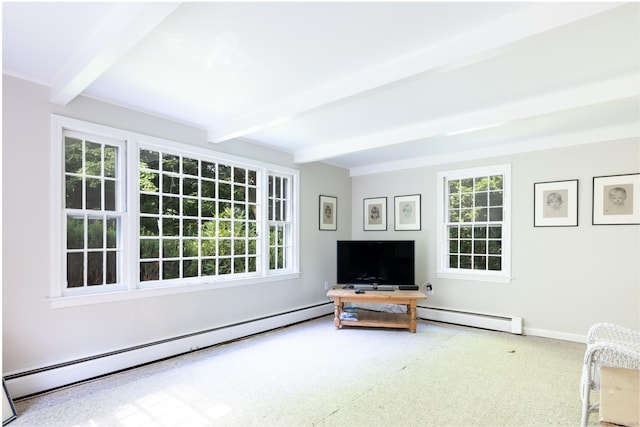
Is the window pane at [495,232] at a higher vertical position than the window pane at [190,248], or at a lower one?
higher

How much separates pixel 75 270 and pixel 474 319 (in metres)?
4.69

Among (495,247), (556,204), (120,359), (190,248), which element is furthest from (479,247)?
(120,359)

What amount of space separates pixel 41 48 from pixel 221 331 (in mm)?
3069

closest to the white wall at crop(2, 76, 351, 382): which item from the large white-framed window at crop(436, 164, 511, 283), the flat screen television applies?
the flat screen television

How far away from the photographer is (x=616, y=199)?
12.8ft

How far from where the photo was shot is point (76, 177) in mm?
3094

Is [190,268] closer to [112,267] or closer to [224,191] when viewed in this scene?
[112,267]

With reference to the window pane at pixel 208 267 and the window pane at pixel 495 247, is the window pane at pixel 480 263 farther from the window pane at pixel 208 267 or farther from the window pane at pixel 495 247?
the window pane at pixel 208 267

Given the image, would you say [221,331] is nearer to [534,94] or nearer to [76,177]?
[76,177]

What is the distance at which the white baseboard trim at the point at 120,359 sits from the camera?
2689 millimetres

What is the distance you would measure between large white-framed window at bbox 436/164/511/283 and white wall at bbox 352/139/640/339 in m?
0.10

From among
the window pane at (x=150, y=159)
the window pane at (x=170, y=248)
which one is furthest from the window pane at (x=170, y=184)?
the window pane at (x=170, y=248)

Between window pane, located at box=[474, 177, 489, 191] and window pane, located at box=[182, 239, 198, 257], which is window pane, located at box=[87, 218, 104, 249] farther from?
window pane, located at box=[474, 177, 489, 191]

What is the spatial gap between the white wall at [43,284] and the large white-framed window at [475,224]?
328 cm
